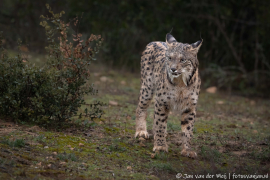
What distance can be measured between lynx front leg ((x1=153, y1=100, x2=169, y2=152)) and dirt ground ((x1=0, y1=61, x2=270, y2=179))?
0.57 feet


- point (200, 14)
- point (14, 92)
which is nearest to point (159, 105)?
point (14, 92)

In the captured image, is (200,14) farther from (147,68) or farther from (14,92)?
(14,92)

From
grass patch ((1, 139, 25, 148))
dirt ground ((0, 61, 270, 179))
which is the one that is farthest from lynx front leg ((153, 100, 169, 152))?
grass patch ((1, 139, 25, 148))

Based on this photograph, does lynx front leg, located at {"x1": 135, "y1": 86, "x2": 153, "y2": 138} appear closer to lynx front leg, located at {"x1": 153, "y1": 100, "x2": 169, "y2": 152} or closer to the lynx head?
lynx front leg, located at {"x1": 153, "y1": 100, "x2": 169, "y2": 152}

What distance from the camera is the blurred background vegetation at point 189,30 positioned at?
13067 mm

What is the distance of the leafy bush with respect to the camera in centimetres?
563

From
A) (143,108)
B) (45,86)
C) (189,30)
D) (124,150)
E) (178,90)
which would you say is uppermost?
(189,30)

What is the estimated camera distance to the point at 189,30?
14.5m

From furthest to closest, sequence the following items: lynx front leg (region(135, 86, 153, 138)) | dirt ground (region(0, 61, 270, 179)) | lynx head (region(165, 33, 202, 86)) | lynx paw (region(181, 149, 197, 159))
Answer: lynx front leg (region(135, 86, 153, 138)), lynx paw (region(181, 149, 197, 159)), lynx head (region(165, 33, 202, 86)), dirt ground (region(0, 61, 270, 179))

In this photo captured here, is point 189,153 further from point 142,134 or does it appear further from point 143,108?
point 143,108

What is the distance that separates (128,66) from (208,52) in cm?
355

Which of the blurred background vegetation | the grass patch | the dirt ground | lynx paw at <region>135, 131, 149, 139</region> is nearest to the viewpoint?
the dirt ground

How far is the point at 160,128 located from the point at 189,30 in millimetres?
9521

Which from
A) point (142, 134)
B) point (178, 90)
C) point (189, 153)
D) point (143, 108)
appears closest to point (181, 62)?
point (178, 90)
